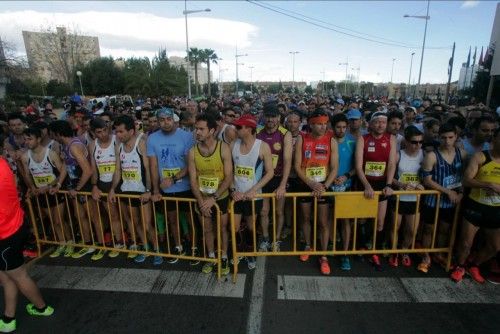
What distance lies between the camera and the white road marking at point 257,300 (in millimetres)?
3260

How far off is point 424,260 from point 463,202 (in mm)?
950

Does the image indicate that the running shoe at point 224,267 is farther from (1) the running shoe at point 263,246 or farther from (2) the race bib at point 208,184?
(2) the race bib at point 208,184

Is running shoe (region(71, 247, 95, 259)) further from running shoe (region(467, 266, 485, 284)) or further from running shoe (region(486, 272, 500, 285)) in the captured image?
running shoe (region(486, 272, 500, 285))

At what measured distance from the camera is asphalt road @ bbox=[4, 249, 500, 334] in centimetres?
327

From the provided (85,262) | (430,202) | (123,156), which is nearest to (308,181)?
(430,202)

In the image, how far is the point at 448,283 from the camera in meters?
3.95

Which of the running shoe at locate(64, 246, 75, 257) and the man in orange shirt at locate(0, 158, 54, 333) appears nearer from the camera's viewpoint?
the man in orange shirt at locate(0, 158, 54, 333)

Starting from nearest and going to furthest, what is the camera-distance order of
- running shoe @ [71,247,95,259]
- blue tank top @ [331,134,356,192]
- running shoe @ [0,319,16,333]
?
running shoe @ [0,319,16,333] < blue tank top @ [331,134,356,192] < running shoe @ [71,247,95,259]

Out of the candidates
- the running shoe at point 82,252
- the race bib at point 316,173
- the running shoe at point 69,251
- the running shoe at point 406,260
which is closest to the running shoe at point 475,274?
the running shoe at point 406,260

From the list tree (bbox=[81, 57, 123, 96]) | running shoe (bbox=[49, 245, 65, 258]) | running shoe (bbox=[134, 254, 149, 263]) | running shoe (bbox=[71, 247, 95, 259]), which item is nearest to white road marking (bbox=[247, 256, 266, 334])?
running shoe (bbox=[134, 254, 149, 263])

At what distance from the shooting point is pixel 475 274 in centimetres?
404

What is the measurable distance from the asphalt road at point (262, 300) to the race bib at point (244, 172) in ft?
4.35

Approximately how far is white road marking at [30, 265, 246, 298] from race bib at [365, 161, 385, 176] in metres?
2.24

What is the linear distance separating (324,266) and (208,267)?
1590 mm
